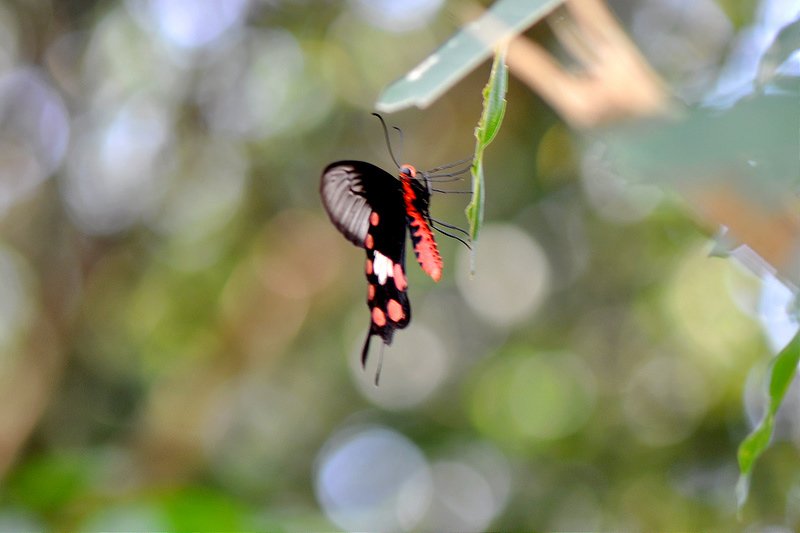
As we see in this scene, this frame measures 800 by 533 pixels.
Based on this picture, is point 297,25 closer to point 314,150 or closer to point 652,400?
point 314,150

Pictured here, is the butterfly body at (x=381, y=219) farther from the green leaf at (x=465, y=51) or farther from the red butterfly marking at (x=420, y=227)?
the green leaf at (x=465, y=51)

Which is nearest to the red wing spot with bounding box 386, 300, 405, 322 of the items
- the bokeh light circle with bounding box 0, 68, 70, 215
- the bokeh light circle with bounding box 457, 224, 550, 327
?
the bokeh light circle with bounding box 457, 224, 550, 327

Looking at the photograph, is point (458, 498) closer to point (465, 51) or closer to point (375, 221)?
point (375, 221)

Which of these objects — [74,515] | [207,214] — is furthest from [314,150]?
[74,515]

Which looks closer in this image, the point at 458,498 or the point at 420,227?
the point at 420,227

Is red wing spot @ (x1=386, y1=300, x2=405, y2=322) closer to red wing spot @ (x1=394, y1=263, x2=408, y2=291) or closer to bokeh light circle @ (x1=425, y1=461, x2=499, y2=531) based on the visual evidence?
red wing spot @ (x1=394, y1=263, x2=408, y2=291)

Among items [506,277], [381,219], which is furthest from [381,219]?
[506,277]
